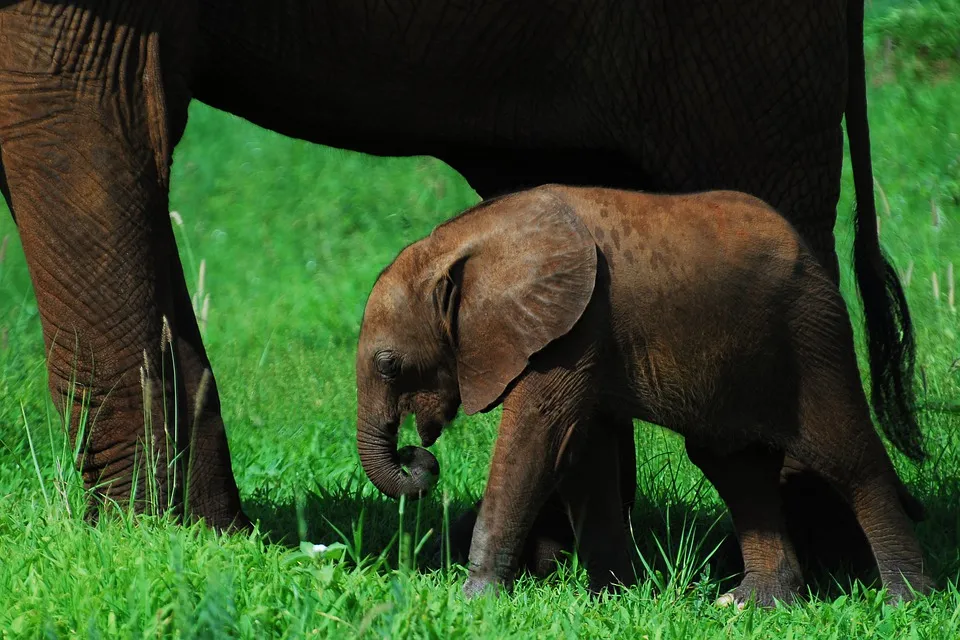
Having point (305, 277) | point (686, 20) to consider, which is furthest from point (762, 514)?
point (305, 277)

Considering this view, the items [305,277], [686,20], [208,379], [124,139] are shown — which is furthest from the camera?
[305,277]

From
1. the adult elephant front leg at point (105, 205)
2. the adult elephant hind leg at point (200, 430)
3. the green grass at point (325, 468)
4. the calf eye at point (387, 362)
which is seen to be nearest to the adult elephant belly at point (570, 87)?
the adult elephant front leg at point (105, 205)

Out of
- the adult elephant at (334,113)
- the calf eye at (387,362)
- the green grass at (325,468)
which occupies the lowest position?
the green grass at (325,468)

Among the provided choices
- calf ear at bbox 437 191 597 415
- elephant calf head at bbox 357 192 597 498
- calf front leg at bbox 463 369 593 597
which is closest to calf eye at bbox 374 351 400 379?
elephant calf head at bbox 357 192 597 498

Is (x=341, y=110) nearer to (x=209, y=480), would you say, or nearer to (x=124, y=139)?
(x=124, y=139)

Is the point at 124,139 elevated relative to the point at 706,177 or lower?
elevated

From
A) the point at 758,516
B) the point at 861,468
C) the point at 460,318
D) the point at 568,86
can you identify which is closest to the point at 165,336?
the point at 460,318

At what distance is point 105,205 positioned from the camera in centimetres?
387

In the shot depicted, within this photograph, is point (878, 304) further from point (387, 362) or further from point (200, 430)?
point (200, 430)

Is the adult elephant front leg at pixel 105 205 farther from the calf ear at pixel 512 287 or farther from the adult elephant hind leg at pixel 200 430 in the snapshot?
the calf ear at pixel 512 287

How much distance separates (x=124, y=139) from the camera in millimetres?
3877

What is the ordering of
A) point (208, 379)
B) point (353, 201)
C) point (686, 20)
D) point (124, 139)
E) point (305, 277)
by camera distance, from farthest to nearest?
point (353, 201) < point (305, 277) < point (686, 20) < point (208, 379) < point (124, 139)

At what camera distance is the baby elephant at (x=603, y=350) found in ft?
12.7

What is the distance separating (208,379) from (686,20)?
172 centimetres
